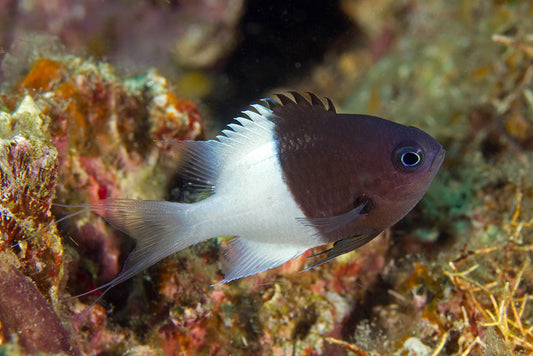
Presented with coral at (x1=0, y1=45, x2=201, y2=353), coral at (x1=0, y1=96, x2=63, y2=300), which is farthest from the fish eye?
coral at (x1=0, y1=96, x2=63, y2=300)

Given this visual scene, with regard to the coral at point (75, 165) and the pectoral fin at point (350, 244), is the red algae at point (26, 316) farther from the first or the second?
the pectoral fin at point (350, 244)

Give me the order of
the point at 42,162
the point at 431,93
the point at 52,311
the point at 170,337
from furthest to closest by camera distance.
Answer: the point at 431,93 < the point at 170,337 < the point at 42,162 < the point at 52,311

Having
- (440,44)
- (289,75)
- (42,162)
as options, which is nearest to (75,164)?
(42,162)

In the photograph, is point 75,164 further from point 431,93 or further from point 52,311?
point 431,93

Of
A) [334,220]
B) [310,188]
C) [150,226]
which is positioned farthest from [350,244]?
[150,226]

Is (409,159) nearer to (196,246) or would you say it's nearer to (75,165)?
(196,246)

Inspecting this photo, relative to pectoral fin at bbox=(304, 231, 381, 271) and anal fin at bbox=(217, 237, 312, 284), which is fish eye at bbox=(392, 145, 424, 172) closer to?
pectoral fin at bbox=(304, 231, 381, 271)

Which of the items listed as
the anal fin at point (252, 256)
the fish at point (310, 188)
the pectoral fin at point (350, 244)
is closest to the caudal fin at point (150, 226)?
the fish at point (310, 188)
